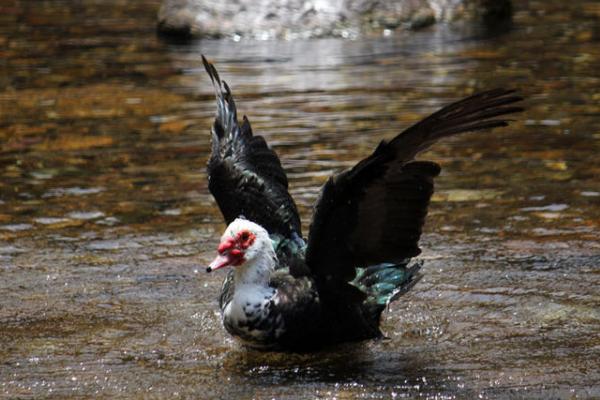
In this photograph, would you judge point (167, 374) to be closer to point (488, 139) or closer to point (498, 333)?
point (498, 333)

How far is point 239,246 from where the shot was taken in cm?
543

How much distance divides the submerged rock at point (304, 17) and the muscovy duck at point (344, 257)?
9207 mm

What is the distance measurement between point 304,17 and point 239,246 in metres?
9.63

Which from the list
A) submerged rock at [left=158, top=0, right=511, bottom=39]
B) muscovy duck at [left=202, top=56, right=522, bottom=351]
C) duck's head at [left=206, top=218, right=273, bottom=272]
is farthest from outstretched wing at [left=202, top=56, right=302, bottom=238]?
submerged rock at [left=158, top=0, right=511, bottom=39]

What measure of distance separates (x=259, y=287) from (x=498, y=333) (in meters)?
1.09

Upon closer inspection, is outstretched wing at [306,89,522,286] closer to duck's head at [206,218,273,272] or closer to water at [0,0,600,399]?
duck's head at [206,218,273,272]

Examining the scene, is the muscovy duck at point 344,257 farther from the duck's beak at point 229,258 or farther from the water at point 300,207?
the water at point 300,207

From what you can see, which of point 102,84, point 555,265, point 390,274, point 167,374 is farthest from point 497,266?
point 102,84

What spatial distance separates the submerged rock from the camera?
1473 centimetres

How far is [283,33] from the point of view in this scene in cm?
1473

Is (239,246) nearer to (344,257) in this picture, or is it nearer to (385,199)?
(344,257)

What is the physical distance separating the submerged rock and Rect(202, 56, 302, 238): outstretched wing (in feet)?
26.7

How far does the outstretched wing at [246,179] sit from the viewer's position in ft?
20.5

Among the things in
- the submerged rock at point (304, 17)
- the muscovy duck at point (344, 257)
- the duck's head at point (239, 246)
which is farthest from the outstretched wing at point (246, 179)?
the submerged rock at point (304, 17)
